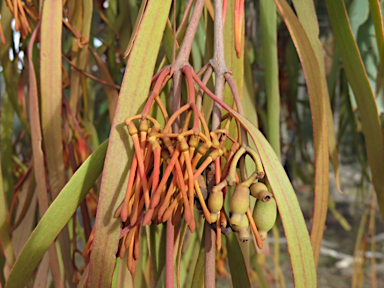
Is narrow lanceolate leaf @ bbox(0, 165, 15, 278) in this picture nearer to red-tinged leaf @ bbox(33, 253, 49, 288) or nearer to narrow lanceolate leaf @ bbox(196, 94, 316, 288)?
red-tinged leaf @ bbox(33, 253, 49, 288)

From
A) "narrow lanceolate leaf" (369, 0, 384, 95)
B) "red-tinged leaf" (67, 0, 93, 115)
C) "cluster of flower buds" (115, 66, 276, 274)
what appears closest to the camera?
"cluster of flower buds" (115, 66, 276, 274)

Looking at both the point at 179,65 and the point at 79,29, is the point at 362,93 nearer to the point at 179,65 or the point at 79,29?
the point at 179,65

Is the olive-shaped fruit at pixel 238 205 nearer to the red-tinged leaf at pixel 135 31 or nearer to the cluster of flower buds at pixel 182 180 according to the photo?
the cluster of flower buds at pixel 182 180

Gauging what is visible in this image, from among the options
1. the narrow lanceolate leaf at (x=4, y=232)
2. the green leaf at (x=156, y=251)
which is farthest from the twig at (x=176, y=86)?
the narrow lanceolate leaf at (x=4, y=232)

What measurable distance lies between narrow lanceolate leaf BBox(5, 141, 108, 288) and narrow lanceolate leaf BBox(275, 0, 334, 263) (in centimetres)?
17

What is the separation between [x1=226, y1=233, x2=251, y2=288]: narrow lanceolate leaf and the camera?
30cm

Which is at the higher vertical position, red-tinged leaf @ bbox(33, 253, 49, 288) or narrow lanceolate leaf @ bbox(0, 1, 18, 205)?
narrow lanceolate leaf @ bbox(0, 1, 18, 205)

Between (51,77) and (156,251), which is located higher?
(51,77)

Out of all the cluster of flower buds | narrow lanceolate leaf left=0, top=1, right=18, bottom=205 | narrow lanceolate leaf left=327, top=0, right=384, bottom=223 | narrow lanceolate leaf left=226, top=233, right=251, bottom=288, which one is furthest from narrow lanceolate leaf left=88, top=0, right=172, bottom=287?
narrow lanceolate leaf left=0, top=1, right=18, bottom=205

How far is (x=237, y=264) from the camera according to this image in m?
0.31

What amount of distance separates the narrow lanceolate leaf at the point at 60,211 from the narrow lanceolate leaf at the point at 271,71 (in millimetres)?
249

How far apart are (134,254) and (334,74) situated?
575 mm

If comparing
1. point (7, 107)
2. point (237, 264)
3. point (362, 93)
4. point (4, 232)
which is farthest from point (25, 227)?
point (362, 93)

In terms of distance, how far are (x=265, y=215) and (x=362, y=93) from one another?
0.20 m
